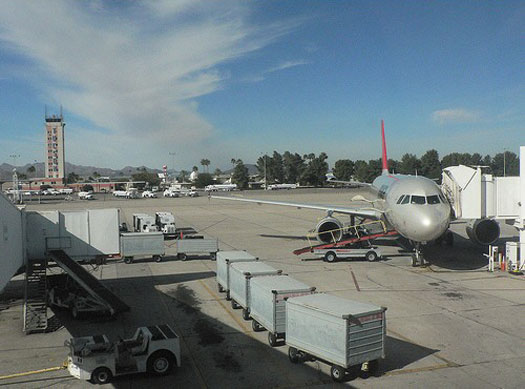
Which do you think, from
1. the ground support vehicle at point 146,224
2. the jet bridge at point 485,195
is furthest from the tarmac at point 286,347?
the ground support vehicle at point 146,224

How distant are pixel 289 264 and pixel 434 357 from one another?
14399mm

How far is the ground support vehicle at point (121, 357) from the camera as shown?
11336 millimetres

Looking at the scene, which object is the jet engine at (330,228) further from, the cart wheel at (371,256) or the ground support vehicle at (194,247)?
the ground support vehicle at (194,247)

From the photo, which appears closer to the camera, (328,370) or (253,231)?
(328,370)

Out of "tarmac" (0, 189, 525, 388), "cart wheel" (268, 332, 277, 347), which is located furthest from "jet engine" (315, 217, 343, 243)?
"cart wheel" (268, 332, 277, 347)

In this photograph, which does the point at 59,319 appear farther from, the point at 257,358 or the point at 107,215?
the point at 257,358

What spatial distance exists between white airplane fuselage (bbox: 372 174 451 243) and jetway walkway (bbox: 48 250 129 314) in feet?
49.1

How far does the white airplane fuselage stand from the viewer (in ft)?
73.3

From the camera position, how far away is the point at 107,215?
68.8 feet

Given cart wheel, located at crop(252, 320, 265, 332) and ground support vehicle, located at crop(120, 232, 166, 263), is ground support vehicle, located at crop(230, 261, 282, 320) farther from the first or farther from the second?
ground support vehicle, located at crop(120, 232, 166, 263)

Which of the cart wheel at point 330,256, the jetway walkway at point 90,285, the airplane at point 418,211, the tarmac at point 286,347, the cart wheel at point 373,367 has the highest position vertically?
the airplane at point 418,211

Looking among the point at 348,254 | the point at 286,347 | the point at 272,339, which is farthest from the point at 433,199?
the point at 272,339

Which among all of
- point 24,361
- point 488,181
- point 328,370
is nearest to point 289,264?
point 488,181

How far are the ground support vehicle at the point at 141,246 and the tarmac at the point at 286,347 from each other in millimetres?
699
